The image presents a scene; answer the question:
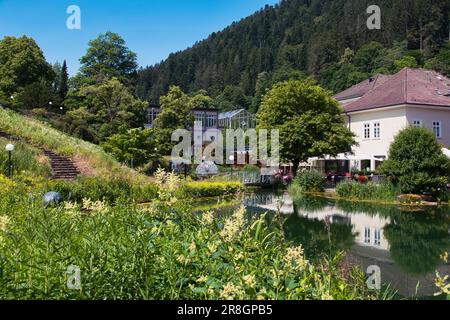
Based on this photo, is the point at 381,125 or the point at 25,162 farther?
the point at 381,125

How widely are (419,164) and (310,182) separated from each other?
5885 mm

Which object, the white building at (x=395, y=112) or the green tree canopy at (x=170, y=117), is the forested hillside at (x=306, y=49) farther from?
the white building at (x=395, y=112)

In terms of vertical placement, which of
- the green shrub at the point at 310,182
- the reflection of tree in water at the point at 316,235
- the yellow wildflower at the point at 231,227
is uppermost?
the yellow wildflower at the point at 231,227

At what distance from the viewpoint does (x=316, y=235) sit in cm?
1046

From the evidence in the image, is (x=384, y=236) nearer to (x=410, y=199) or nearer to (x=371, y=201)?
(x=410, y=199)

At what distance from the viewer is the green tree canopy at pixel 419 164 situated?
62.6ft

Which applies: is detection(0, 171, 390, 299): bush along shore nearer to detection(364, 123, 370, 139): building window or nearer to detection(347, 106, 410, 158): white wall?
detection(347, 106, 410, 158): white wall

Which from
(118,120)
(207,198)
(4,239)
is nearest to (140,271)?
(4,239)

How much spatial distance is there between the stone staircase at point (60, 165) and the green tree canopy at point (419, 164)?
13.7 m

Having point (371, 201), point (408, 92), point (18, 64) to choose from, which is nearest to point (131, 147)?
point (371, 201)

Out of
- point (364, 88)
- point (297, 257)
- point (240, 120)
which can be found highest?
point (364, 88)

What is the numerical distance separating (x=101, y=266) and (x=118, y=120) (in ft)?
101

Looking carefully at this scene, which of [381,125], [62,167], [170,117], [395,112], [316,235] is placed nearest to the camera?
[316,235]

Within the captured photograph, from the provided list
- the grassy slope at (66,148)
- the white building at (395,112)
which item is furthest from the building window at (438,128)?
the grassy slope at (66,148)
